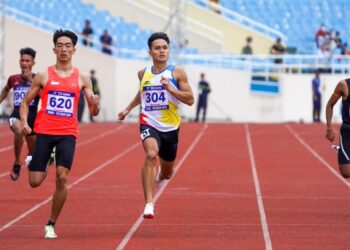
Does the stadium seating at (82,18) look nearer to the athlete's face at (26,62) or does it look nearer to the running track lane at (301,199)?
the running track lane at (301,199)

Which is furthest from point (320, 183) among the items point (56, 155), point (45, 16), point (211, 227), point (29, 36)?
point (45, 16)

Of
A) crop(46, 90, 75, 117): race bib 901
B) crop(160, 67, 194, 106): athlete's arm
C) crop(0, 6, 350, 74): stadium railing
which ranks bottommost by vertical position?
crop(0, 6, 350, 74): stadium railing

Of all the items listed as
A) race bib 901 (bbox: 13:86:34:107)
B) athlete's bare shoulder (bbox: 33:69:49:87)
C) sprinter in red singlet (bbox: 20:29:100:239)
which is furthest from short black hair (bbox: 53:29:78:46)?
race bib 901 (bbox: 13:86:34:107)

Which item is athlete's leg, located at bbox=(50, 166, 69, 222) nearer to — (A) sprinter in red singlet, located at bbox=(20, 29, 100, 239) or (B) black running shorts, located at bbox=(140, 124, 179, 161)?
(A) sprinter in red singlet, located at bbox=(20, 29, 100, 239)

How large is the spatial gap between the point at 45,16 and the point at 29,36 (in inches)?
155

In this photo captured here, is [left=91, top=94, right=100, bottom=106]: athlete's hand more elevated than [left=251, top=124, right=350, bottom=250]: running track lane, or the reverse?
[left=91, top=94, right=100, bottom=106]: athlete's hand

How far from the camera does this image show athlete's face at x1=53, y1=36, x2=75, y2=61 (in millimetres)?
10391

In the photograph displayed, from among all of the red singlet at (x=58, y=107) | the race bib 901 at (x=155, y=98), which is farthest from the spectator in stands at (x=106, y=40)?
the red singlet at (x=58, y=107)

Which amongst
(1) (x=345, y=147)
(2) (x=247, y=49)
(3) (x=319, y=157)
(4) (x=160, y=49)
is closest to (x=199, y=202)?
(1) (x=345, y=147)

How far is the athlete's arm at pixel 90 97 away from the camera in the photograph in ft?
34.0

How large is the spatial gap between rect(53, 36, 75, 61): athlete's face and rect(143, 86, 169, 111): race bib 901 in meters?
1.03

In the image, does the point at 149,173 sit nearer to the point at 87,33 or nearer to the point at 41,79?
the point at 41,79

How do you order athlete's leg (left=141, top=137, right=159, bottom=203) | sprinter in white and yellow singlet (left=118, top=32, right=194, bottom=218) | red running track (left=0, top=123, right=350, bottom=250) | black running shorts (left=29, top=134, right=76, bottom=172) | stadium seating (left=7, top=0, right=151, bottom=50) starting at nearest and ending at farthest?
1. red running track (left=0, top=123, right=350, bottom=250)
2. black running shorts (left=29, top=134, right=76, bottom=172)
3. athlete's leg (left=141, top=137, right=159, bottom=203)
4. sprinter in white and yellow singlet (left=118, top=32, right=194, bottom=218)
5. stadium seating (left=7, top=0, right=151, bottom=50)

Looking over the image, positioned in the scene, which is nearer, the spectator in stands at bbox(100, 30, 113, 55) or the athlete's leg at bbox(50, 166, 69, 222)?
the athlete's leg at bbox(50, 166, 69, 222)
